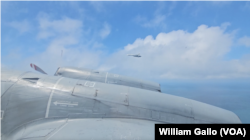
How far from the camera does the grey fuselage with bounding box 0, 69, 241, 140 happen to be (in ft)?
14.0

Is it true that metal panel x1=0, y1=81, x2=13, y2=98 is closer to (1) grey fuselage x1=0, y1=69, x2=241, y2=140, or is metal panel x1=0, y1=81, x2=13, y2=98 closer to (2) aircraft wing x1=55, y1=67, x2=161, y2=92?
(1) grey fuselage x1=0, y1=69, x2=241, y2=140

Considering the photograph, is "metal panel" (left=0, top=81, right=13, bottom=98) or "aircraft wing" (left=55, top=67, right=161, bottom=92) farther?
"aircraft wing" (left=55, top=67, right=161, bottom=92)

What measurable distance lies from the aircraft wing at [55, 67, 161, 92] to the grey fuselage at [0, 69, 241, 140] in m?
3.53

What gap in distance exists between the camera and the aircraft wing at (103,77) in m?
8.61

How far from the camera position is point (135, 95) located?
194 inches

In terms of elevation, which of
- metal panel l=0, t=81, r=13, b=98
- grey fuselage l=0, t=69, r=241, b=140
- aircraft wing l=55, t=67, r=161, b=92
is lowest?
grey fuselage l=0, t=69, r=241, b=140

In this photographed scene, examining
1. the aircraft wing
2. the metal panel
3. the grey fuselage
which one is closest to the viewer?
the grey fuselage

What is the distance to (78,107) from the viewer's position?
14.5ft

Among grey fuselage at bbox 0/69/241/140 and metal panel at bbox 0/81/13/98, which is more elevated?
metal panel at bbox 0/81/13/98

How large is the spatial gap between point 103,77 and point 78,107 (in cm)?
436

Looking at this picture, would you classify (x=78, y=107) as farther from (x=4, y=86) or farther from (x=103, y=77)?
(x=103, y=77)

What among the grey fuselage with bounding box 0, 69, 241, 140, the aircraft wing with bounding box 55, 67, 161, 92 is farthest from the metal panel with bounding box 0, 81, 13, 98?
the aircraft wing with bounding box 55, 67, 161, 92

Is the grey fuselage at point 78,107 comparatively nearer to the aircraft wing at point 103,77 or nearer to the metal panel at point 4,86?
the metal panel at point 4,86

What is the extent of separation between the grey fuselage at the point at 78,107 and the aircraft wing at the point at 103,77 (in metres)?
3.53
